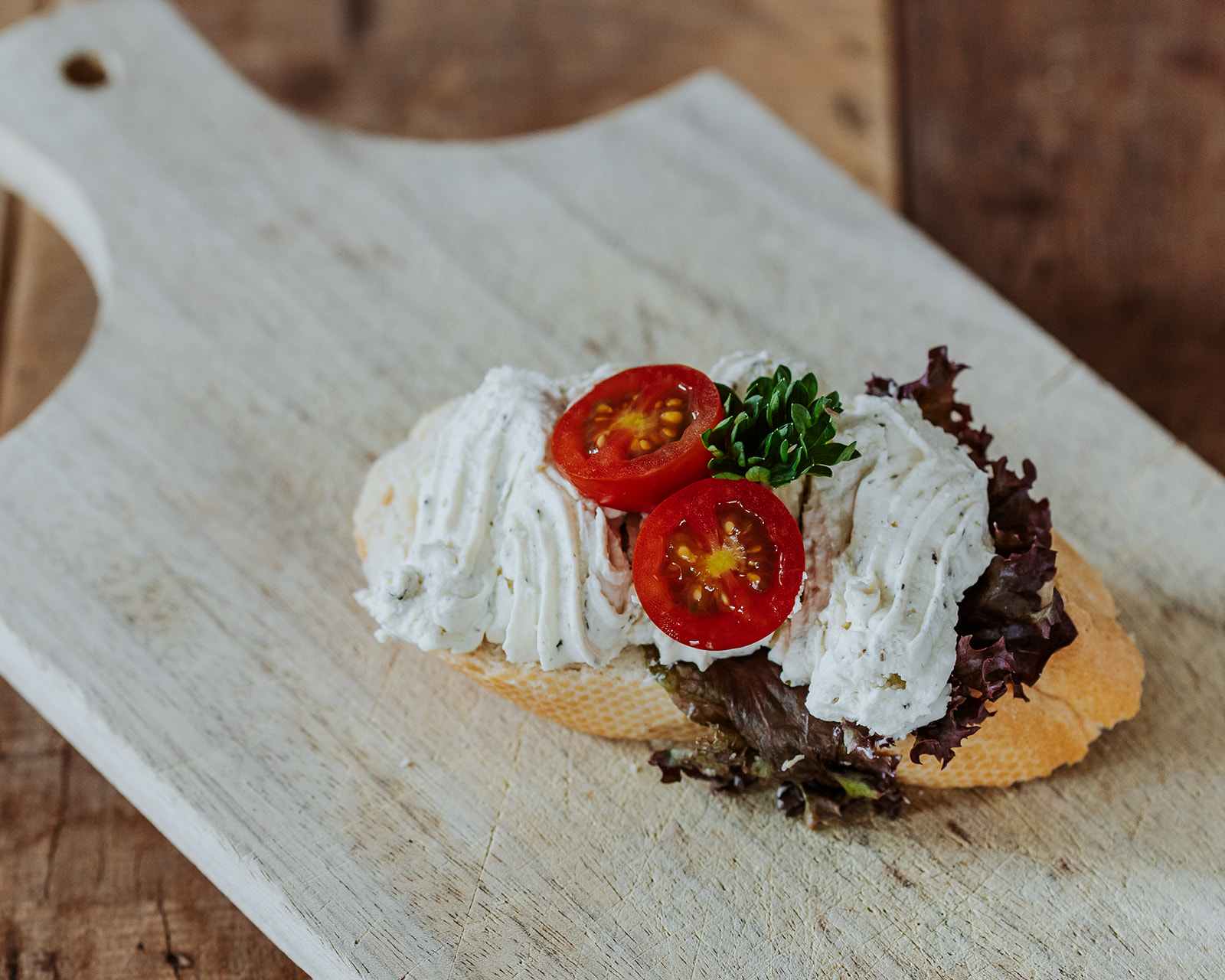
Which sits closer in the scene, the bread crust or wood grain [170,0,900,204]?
the bread crust

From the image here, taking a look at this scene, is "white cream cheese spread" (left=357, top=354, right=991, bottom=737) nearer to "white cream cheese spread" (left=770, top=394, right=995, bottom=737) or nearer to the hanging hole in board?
"white cream cheese spread" (left=770, top=394, right=995, bottom=737)

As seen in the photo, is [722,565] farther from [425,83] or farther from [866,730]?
[425,83]

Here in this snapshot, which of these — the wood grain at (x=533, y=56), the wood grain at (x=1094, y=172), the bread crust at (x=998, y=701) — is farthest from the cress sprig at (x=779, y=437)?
the wood grain at (x=533, y=56)

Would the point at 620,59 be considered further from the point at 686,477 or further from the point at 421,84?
the point at 686,477

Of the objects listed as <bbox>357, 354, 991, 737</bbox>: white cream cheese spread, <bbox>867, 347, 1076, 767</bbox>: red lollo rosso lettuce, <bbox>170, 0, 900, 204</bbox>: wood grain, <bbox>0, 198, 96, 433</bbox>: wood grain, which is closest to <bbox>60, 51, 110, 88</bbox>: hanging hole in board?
<bbox>0, 198, 96, 433</bbox>: wood grain

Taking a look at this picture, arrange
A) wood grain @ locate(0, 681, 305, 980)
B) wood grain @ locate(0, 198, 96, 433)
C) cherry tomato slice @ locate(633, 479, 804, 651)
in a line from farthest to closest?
wood grain @ locate(0, 198, 96, 433)
wood grain @ locate(0, 681, 305, 980)
cherry tomato slice @ locate(633, 479, 804, 651)

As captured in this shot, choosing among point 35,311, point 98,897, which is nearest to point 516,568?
point 98,897

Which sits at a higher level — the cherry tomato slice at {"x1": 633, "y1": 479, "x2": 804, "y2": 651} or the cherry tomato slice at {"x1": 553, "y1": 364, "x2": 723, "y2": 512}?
the cherry tomato slice at {"x1": 553, "y1": 364, "x2": 723, "y2": 512}
